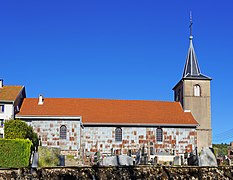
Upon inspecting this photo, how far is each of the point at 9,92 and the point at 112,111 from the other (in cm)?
1256

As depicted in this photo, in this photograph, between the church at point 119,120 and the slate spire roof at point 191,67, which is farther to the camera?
the slate spire roof at point 191,67

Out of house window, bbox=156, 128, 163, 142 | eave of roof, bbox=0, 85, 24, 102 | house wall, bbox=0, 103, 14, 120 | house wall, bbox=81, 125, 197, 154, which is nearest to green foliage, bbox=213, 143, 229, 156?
house wall, bbox=81, 125, 197, 154

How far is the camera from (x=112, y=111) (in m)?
50.1

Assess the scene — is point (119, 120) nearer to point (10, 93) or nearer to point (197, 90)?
point (197, 90)

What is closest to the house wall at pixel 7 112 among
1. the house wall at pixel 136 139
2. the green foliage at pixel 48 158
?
the house wall at pixel 136 139

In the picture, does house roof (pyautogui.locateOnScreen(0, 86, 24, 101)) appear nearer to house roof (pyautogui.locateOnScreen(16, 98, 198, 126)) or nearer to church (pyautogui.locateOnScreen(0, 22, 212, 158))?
church (pyautogui.locateOnScreen(0, 22, 212, 158))

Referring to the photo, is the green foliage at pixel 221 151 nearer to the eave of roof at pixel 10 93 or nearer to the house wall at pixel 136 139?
Answer: the house wall at pixel 136 139

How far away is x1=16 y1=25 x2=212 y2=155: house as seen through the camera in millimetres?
45656

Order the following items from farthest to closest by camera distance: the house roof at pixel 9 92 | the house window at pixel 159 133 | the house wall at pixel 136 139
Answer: the house window at pixel 159 133
the house wall at pixel 136 139
the house roof at pixel 9 92

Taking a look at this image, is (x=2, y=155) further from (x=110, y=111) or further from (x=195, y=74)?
(x=195, y=74)

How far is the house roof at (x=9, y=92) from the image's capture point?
45084 mm

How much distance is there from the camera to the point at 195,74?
54281 mm

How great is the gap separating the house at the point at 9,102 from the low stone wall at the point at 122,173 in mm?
41516

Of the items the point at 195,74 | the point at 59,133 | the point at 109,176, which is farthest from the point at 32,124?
the point at 109,176
